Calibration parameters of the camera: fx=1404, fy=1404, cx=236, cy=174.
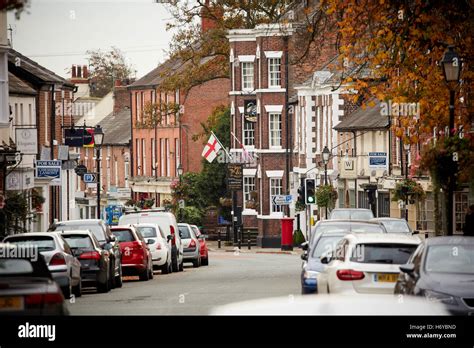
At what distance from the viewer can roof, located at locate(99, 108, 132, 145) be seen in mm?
116312

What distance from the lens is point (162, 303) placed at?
26.7m

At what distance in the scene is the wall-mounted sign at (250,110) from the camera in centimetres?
8662

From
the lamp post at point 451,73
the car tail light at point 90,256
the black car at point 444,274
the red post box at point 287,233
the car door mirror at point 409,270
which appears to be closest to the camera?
the black car at point 444,274

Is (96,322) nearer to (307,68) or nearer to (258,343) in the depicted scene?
(258,343)

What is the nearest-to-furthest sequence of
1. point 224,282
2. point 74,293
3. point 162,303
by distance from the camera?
point 162,303
point 74,293
point 224,282

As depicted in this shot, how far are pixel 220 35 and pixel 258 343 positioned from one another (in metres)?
69.7

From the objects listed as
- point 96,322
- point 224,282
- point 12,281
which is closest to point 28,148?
point 224,282

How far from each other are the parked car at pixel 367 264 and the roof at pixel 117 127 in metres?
93.1

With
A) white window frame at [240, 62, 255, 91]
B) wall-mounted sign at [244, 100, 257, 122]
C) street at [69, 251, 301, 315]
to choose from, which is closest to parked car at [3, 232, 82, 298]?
street at [69, 251, 301, 315]

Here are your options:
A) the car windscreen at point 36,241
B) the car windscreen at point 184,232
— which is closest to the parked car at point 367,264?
the car windscreen at point 36,241

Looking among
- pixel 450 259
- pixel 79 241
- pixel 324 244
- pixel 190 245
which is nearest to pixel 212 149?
pixel 190 245

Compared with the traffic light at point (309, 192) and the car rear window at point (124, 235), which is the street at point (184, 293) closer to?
the car rear window at point (124, 235)

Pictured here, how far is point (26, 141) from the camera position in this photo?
153 ft

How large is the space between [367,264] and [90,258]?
10881 millimetres
